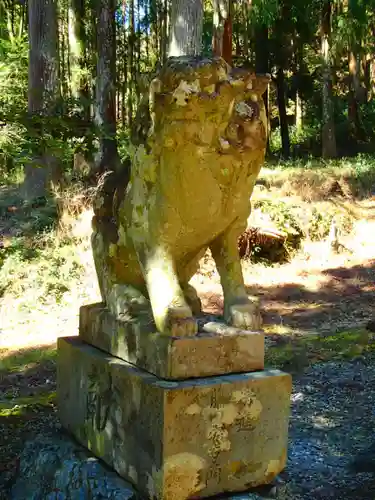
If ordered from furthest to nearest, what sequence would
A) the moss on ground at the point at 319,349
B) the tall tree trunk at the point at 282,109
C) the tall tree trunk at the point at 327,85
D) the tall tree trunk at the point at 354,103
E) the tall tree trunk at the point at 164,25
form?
1. the tall tree trunk at the point at 354,103
2. the tall tree trunk at the point at 282,109
3. the tall tree trunk at the point at 164,25
4. the tall tree trunk at the point at 327,85
5. the moss on ground at the point at 319,349

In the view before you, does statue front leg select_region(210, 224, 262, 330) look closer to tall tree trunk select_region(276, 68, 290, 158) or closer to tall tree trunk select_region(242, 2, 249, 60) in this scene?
tall tree trunk select_region(242, 2, 249, 60)

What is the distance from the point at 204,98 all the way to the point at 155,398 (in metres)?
1.34

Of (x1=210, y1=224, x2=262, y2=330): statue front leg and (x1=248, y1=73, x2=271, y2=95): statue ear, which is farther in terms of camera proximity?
(x1=210, y1=224, x2=262, y2=330): statue front leg

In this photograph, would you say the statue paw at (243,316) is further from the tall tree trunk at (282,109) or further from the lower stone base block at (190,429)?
the tall tree trunk at (282,109)

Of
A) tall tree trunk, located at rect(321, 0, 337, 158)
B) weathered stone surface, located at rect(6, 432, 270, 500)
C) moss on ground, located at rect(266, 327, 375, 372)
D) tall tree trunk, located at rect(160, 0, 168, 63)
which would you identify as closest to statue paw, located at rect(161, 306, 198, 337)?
weathered stone surface, located at rect(6, 432, 270, 500)

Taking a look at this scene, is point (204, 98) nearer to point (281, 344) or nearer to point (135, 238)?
point (135, 238)

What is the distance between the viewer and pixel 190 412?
293 centimetres

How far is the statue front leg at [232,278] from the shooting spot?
3188 millimetres

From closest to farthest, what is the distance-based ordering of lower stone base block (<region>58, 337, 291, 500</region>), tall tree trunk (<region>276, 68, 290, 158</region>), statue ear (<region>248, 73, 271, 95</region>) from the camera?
lower stone base block (<region>58, 337, 291, 500</region>)
statue ear (<region>248, 73, 271, 95</region>)
tall tree trunk (<region>276, 68, 290, 158</region>)

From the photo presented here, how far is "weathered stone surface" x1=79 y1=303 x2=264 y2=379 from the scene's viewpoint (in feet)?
9.70

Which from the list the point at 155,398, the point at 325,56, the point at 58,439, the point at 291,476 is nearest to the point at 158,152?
the point at 155,398

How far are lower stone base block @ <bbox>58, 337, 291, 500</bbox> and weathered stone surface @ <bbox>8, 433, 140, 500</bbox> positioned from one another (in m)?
0.08

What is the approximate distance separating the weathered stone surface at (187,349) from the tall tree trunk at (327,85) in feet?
50.0

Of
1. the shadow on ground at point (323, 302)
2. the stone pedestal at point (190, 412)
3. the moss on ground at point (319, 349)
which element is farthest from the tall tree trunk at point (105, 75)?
the stone pedestal at point (190, 412)
